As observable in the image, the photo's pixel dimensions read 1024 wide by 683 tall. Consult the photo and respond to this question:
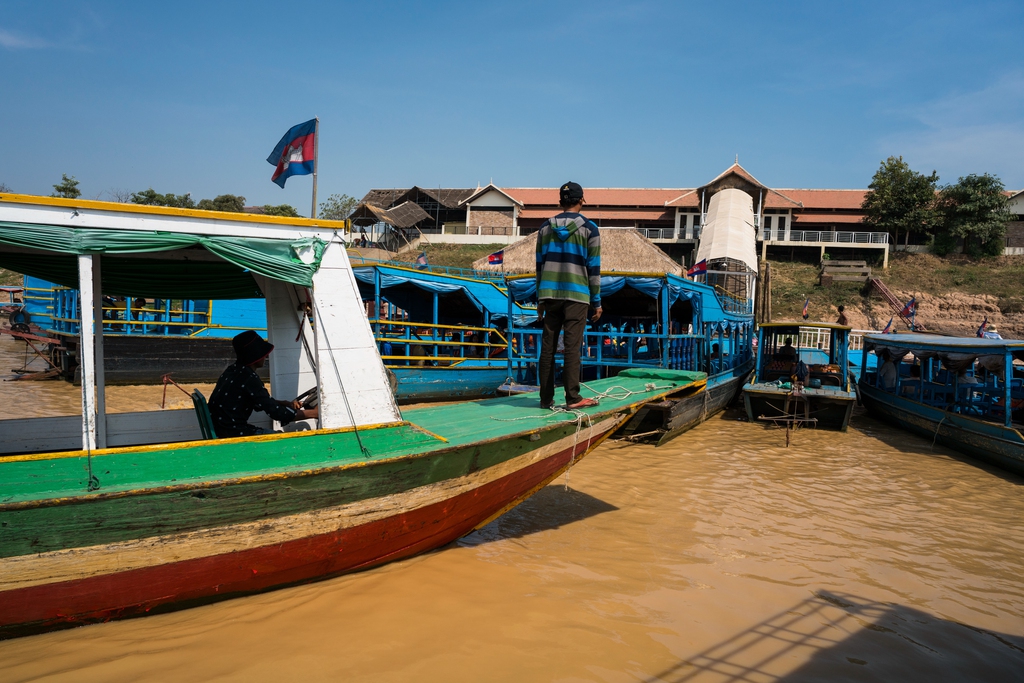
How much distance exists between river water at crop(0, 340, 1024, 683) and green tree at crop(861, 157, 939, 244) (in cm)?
3593

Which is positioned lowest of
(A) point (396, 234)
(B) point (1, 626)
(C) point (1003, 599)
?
(C) point (1003, 599)

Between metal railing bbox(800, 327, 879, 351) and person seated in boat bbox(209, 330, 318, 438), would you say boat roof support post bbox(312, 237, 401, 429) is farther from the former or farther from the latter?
metal railing bbox(800, 327, 879, 351)

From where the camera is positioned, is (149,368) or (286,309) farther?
(149,368)

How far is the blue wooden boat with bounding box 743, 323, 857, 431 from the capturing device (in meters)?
10.7

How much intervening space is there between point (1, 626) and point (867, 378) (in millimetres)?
15817

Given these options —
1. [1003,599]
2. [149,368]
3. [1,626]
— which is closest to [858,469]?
[1003,599]

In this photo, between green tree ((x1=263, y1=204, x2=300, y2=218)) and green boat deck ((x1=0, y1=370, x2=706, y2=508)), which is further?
green tree ((x1=263, y1=204, x2=300, y2=218))

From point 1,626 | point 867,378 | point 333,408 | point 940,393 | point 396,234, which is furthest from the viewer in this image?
point 396,234

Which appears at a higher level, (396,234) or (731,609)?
(396,234)

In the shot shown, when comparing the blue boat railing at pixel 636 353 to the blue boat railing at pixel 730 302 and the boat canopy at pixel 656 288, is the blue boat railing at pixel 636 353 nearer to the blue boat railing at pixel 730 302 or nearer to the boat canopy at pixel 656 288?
the boat canopy at pixel 656 288

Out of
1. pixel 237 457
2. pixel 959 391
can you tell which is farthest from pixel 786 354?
pixel 237 457

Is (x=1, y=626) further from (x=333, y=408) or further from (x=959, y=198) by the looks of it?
(x=959, y=198)

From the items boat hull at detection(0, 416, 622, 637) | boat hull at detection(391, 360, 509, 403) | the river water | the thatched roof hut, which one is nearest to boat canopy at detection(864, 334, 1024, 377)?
the river water

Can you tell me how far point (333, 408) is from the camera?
12.4 ft
